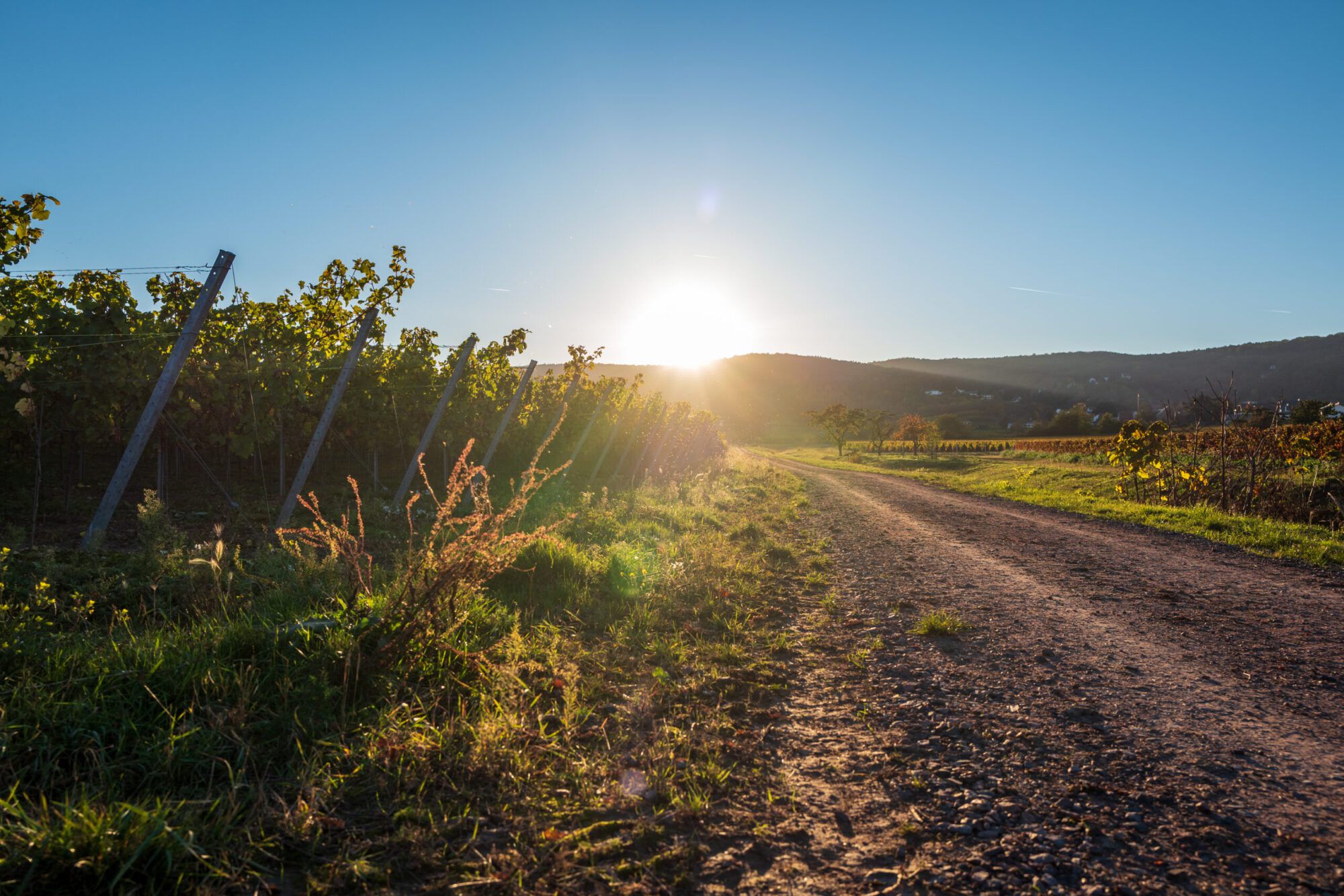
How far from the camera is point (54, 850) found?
2.15 m

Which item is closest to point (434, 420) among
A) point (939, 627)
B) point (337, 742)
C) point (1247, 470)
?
point (337, 742)

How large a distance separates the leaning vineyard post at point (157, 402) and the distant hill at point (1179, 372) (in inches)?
3711

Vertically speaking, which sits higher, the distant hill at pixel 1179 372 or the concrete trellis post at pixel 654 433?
the distant hill at pixel 1179 372

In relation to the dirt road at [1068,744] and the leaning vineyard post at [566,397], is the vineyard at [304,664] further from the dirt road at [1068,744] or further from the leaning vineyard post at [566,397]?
the leaning vineyard post at [566,397]

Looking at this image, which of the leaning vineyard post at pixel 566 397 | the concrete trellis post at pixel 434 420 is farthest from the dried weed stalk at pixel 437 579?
the leaning vineyard post at pixel 566 397

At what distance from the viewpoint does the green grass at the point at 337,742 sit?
235cm

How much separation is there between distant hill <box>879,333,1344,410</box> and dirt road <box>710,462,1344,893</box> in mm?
89428

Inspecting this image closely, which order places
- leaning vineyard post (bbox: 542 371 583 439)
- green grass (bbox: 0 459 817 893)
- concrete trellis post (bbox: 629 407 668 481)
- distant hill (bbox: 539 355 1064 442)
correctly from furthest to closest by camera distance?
distant hill (bbox: 539 355 1064 442), concrete trellis post (bbox: 629 407 668 481), leaning vineyard post (bbox: 542 371 583 439), green grass (bbox: 0 459 817 893)

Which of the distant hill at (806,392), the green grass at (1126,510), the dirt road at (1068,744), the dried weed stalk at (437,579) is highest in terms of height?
the distant hill at (806,392)

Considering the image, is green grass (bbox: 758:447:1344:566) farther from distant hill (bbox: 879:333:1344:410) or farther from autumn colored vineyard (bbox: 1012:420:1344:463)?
distant hill (bbox: 879:333:1344:410)

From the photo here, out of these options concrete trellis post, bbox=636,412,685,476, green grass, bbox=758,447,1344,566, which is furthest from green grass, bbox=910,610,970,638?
concrete trellis post, bbox=636,412,685,476

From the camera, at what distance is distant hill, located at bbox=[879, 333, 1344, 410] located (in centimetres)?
9269

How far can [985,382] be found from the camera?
467 ft

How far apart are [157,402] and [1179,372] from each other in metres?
141
